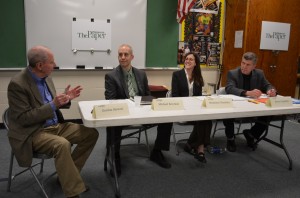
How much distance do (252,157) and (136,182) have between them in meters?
1.51

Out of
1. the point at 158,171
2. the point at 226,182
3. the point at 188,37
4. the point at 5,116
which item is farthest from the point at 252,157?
the point at 5,116

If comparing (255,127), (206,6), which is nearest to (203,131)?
(255,127)

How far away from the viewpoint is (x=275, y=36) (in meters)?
4.70

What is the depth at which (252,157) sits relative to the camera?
328 cm

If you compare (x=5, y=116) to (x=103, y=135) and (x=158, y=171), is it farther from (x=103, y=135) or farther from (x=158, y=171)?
(x=103, y=135)

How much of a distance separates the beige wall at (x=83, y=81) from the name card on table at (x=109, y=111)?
2.45m

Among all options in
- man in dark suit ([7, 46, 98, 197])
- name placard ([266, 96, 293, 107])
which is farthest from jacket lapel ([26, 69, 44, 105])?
name placard ([266, 96, 293, 107])

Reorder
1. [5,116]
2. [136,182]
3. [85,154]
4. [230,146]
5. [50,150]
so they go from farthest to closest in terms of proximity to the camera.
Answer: [230,146] → [136,182] → [85,154] → [5,116] → [50,150]

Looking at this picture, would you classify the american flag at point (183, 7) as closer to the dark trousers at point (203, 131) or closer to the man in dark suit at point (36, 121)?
the dark trousers at point (203, 131)

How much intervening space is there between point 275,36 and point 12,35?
4.12 m

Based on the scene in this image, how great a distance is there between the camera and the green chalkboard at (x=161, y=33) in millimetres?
4391

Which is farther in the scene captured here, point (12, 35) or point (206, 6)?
point (206, 6)

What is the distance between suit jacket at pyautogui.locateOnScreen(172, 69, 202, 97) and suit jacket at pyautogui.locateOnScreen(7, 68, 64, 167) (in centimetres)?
157

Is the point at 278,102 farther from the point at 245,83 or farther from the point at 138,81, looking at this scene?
the point at 138,81
